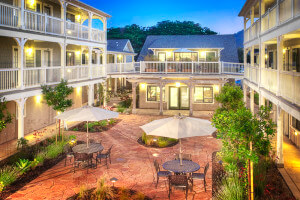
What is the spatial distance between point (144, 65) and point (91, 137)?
10.1 meters

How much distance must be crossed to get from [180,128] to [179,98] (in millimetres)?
17153

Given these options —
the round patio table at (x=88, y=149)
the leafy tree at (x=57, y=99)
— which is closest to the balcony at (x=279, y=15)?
the round patio table at (x=88, y=149)

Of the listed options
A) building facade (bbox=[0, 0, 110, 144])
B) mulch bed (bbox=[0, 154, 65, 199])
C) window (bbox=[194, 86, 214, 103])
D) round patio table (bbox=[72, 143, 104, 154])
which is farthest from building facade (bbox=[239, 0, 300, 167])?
building facade (bbox=[0, 0, 110, 144])

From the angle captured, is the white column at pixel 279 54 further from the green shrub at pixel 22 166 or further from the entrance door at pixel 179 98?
the entrance door at pixel 179 98

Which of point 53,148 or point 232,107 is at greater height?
point 232,107

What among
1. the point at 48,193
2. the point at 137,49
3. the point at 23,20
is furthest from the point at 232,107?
the point at 137,49

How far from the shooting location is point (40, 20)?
16641 mm

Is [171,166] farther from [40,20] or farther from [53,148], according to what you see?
[40,20]

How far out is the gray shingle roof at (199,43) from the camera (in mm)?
29047

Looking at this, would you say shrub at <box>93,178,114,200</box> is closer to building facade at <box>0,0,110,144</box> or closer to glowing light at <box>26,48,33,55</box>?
building facade at <box>0,0,110,144</box>

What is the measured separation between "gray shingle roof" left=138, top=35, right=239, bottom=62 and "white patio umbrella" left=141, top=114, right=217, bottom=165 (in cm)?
2011

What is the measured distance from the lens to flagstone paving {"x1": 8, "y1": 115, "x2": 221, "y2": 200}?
8.84m

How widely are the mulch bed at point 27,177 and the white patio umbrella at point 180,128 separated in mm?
4613

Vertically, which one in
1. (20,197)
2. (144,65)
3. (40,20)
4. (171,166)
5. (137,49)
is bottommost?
(20,197)
